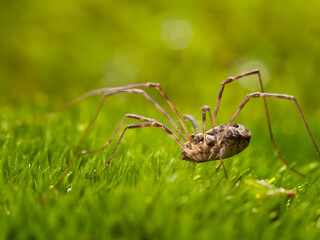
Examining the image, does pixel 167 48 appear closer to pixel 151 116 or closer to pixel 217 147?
pixel 151 116

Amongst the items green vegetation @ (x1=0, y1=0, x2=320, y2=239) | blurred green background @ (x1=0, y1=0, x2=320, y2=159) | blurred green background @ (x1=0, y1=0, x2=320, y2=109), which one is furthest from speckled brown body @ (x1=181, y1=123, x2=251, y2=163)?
blurred green background @ (x1=0, y1=0, x2=320, y2=109)

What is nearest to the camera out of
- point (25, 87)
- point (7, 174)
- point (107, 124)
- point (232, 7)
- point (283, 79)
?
point (7, 174)

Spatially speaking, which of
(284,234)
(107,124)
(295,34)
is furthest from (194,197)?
(295,34)

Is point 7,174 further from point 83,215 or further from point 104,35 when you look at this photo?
point 104,35

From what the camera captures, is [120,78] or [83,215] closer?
[83,215]

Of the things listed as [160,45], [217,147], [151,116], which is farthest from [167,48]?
[217,147]

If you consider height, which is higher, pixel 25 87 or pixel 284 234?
pixel 284 234

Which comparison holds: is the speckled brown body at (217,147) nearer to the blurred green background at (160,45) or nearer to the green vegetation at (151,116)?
the green vegetation at (151,116)

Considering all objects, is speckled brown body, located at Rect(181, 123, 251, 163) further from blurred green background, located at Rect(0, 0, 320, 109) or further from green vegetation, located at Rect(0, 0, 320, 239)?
blurred green background, located at Rect(0, 0, 320, 109)

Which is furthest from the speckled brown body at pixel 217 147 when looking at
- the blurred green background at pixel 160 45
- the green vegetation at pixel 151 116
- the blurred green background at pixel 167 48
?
the blurred green background at pixel 160 45
